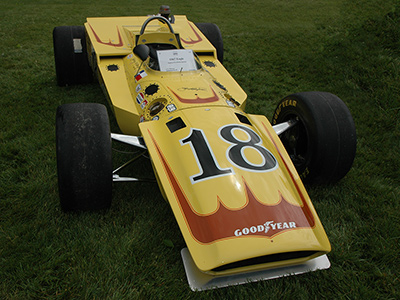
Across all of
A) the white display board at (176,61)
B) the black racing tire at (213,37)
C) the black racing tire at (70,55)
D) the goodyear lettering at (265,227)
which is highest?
the white display board at (176,61)

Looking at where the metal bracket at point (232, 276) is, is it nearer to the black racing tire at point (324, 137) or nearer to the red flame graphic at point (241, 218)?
the red flame graphic at point (241, 218)

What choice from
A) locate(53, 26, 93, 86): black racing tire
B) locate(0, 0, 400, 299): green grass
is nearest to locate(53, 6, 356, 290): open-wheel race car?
locate(0, 0, 400, 299): green grass

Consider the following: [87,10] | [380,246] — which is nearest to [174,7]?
[87,10]

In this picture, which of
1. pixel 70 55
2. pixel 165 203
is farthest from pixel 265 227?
Answer: pixel 70 55

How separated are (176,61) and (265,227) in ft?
7.53

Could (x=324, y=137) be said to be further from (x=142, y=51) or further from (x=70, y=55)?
(x=70, y=55)

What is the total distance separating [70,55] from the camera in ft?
17.5

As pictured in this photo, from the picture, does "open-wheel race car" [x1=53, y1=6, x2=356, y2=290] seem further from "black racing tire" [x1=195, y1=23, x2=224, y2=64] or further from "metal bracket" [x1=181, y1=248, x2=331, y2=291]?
"black racing tire" [x1=195, y1=23, x2=224, y2=64]

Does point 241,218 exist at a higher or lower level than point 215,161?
lower

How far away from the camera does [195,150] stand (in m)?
2.75

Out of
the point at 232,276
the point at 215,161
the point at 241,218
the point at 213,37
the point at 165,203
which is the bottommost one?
the point at 165,203

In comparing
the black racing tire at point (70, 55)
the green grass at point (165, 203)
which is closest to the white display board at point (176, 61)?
the green grass at point (165, 203)

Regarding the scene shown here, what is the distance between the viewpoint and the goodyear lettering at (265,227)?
7.52 ft

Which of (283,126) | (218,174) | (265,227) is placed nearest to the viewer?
(265,227)
